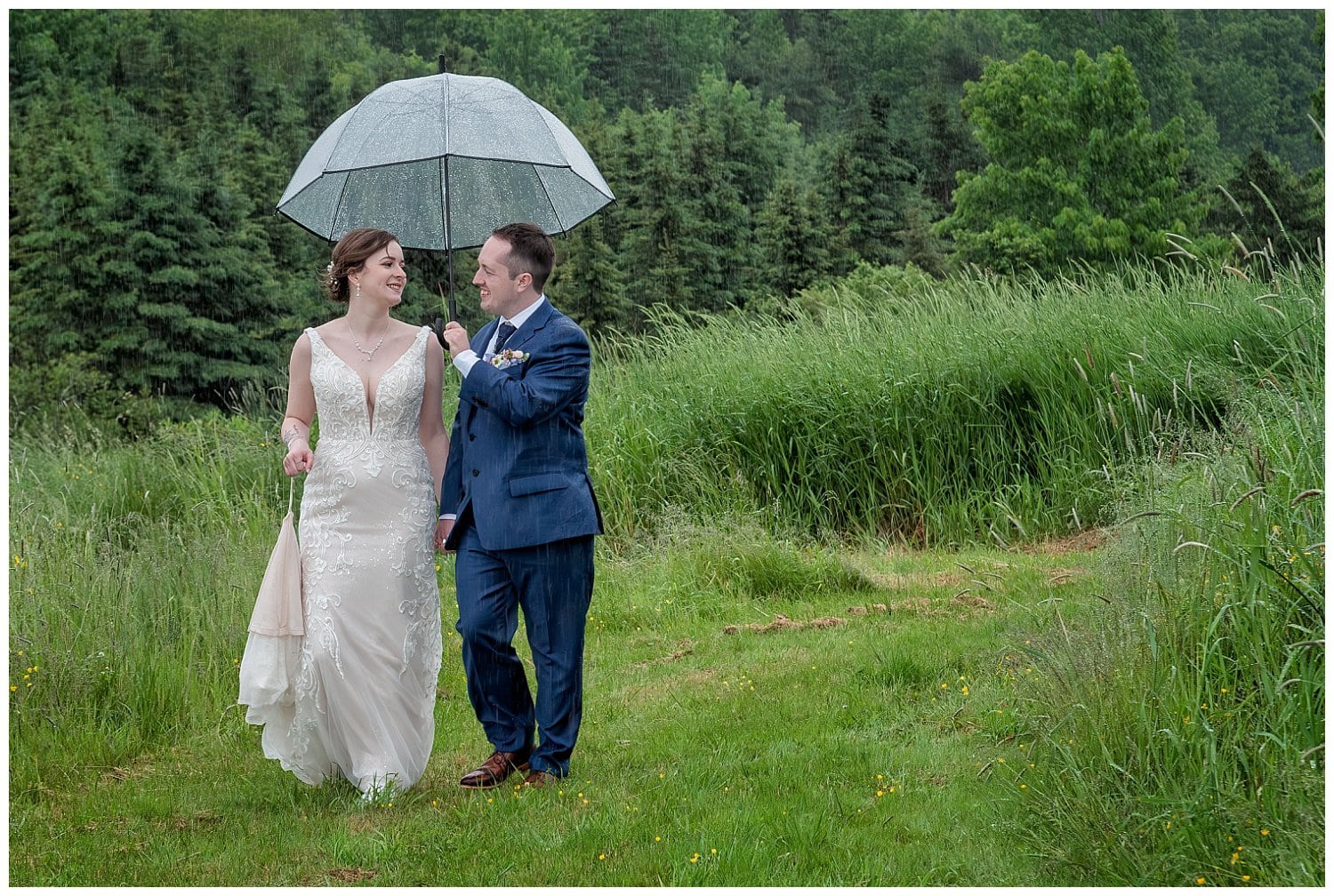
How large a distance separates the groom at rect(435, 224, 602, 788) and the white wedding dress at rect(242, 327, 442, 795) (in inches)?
7.3

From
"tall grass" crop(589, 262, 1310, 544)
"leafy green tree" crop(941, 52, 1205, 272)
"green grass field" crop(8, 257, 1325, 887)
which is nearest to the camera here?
"green grass field" crop(8, 257, 1325, 887)

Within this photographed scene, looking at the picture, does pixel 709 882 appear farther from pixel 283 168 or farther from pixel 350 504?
pixel 283 168

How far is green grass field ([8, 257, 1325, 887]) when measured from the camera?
13.7 ft

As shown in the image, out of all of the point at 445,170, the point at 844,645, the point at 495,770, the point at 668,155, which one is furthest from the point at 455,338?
the point at 668,155

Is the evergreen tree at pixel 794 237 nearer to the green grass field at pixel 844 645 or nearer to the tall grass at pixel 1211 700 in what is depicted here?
the green grass field at pixel 844 645

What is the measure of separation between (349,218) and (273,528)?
4.47 metres

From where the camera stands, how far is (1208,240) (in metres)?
33.3

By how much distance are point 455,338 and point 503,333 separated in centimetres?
28

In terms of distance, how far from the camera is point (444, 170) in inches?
206

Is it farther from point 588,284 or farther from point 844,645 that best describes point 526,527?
point 588,284

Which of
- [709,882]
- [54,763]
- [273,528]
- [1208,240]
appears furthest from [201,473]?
[1208,240]

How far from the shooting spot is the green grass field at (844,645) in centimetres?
418

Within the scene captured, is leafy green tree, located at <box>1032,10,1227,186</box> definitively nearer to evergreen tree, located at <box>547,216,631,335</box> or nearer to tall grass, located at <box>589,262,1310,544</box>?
evergreen tree, located at <box>547,216,631,335</box>

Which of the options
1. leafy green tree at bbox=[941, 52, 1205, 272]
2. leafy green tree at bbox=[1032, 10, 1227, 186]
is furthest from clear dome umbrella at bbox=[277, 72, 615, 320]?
leafy green tree at bbox=[1032, 10, 1227, 186]
